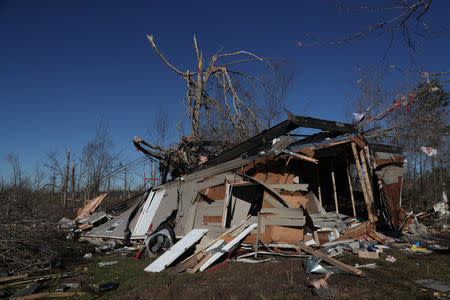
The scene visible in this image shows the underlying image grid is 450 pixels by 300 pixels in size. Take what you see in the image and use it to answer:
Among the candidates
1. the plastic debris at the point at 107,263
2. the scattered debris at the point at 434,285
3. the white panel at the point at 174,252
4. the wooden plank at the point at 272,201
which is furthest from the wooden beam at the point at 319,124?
the plastic debris at the point at 107,263

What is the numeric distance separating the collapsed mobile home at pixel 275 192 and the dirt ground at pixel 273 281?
126 centimetres

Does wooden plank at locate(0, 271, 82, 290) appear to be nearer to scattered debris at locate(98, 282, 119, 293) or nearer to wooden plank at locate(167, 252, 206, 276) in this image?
scattered debris at locate(98, 282, 119, 293)

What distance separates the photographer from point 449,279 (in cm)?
470

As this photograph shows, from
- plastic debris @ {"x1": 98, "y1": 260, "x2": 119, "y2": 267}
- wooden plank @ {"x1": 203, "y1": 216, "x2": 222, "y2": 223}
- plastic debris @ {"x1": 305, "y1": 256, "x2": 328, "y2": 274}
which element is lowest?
plastic debris @ {"x1": 98, "y1": 260, "x2": 119, "y2": 267}

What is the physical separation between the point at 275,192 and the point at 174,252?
302 centimetres

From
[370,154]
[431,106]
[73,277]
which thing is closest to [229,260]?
[73,277]

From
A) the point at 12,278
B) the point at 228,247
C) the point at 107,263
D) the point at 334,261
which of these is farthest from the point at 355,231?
the point at 12,278

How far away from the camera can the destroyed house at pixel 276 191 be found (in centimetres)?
737

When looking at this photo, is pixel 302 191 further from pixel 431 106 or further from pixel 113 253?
pixel 431 106

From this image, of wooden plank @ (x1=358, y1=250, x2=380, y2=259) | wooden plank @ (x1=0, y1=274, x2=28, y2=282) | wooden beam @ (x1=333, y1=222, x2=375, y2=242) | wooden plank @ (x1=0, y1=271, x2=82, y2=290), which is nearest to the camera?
wooden plank @ (x1=0, y1=271, x2=82, y2=290)

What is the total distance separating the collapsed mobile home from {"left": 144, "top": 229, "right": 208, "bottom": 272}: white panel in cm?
30

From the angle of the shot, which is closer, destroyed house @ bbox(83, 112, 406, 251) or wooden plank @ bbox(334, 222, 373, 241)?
destroyed house @ bbox(83, 112, 406, 251)

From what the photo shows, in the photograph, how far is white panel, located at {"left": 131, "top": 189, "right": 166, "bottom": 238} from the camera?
10.8 m

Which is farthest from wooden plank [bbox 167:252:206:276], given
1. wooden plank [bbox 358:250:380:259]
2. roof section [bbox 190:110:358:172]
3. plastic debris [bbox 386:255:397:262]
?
plastic debris [bbox 386:255:397:262]
